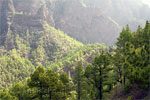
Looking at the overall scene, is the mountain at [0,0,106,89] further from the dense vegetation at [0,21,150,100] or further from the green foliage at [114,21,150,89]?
the green foliage at [114,21,150,89]

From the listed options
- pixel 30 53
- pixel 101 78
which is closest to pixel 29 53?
pixel 30 53

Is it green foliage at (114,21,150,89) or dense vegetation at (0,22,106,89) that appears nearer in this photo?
green foliage at (114,21,150,89)

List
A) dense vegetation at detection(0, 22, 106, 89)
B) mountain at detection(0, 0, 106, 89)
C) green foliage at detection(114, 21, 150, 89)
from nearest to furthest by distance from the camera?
green foliage at detection(114, 21, 150, 89), mountain at detection(0, 0, 106, 89), dense vegetation at detection(0, 22, 106, 89)

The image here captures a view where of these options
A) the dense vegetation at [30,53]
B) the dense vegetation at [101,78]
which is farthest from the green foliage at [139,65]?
the dense vegetation at [30,53]

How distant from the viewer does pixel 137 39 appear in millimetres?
40562

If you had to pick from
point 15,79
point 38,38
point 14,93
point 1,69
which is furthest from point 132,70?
point 38,38

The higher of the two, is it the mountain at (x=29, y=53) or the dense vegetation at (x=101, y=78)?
the mountain at (x=29, y=53)

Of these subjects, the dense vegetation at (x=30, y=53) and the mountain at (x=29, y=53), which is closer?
the mountain at (x=29, y=53)

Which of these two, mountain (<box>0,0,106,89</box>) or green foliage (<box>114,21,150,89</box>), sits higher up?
mountain (<box>0,0,106,89</box>)

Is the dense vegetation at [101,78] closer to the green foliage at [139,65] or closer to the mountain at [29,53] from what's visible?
the green foliage at [139,65]

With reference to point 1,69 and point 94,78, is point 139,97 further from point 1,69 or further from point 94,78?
point 1,69

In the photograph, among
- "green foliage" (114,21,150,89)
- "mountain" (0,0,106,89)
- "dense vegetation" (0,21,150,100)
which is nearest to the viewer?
"green foliage" (114,21,150,89)

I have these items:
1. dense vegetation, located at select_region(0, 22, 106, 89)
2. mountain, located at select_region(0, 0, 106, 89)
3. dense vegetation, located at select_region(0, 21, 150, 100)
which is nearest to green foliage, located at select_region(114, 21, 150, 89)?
dense vegetation, located at select_region(0, 21, 150, 100)

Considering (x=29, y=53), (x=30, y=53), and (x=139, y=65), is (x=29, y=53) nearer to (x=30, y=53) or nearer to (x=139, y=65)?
(x=30, y=53)
